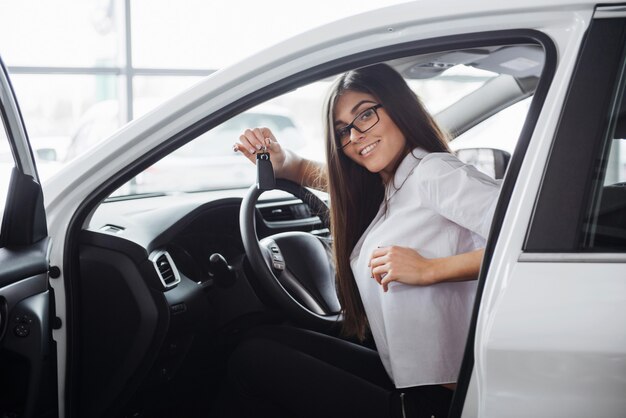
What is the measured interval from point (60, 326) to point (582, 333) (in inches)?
42.6

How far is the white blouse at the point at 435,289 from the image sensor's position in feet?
4.38

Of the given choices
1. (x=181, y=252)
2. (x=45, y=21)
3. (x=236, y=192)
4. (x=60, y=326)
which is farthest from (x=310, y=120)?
(x=60, y=326)

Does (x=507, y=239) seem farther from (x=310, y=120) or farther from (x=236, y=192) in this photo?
(x=310, y=120)

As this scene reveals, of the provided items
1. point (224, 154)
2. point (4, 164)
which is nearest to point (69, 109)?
point (224, 154)

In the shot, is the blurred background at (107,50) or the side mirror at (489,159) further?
the blurred background at (107,50)

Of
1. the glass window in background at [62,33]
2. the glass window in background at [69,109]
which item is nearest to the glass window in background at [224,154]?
the glass window in background at [69,109]

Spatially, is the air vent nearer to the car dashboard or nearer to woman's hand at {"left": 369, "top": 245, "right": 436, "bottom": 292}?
the car dashboard

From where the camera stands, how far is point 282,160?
6.15 feet

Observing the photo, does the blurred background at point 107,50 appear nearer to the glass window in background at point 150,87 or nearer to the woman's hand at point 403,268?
the glass window in background at point 150,87

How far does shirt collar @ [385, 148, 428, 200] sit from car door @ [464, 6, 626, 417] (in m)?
0.52

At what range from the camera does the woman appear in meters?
1.34

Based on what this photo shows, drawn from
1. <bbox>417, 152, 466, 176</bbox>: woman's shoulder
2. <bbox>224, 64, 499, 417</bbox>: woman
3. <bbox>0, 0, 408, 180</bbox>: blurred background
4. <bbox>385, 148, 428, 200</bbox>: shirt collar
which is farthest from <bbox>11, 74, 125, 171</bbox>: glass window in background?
<bbox>417, 152, 466, 176</bbox>: woman's shoulder

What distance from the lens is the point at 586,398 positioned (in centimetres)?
94

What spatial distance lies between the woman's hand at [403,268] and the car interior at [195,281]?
0.45 metres
